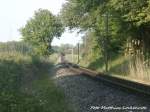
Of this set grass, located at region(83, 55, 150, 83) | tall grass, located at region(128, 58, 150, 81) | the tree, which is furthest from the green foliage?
the tree

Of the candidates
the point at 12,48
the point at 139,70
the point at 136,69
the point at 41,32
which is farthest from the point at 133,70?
the point at 41,32

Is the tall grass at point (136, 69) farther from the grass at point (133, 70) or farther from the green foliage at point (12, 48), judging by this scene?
the green foliage at point (12, 48)

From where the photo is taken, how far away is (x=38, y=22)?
114688 millimetres

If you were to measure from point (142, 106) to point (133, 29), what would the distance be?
992 inches

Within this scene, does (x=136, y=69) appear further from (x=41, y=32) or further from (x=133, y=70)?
(x=41, y=32)

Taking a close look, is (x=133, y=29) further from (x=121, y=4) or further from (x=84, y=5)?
(x=84, y=5)

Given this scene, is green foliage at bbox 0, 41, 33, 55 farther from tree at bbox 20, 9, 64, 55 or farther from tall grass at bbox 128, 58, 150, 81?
tree at bbox 20, 9, 64, 55

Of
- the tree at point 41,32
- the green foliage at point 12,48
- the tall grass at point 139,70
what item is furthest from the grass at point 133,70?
the tree at point 41,32

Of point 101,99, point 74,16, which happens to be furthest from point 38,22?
point 101,99

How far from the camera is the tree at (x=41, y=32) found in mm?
103781

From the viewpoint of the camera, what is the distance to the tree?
104m

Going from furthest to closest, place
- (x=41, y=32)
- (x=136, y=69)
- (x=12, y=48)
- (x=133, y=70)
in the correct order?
(x=41, y=32)
(x=12, y=48)
(x=133, y=70)
(x=136, y=69)

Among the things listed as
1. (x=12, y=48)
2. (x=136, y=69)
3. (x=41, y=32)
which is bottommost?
(x=136, y=69)

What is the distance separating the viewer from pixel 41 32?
109000mm
